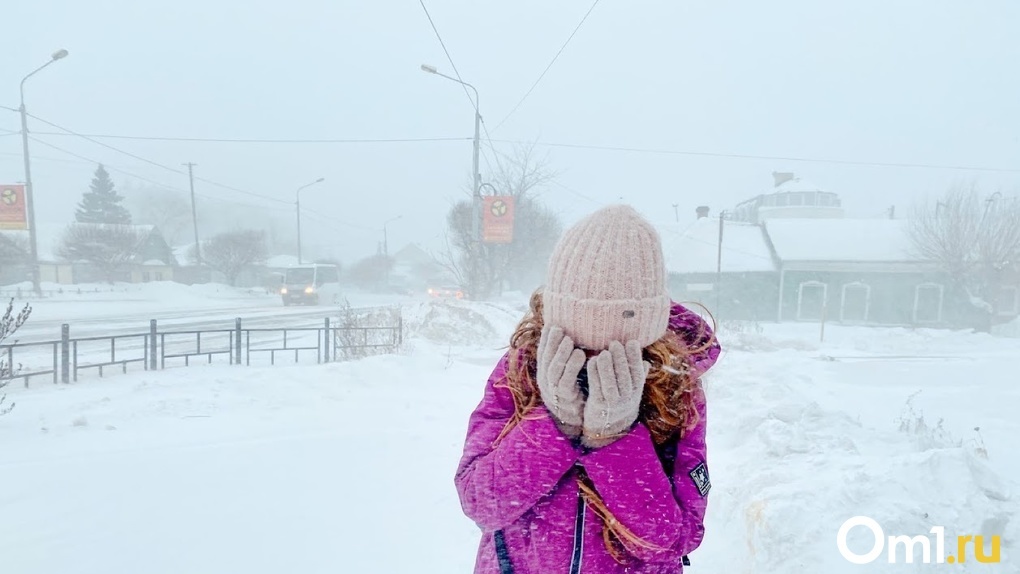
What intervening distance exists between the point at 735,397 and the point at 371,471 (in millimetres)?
4711

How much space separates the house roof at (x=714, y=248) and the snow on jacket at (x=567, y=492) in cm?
2657

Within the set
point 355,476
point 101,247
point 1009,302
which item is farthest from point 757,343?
point 101,247

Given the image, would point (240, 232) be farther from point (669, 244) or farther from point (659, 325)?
point (659, 325)

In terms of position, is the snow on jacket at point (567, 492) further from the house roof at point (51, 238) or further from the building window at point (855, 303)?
the house roof at point (51, 238)

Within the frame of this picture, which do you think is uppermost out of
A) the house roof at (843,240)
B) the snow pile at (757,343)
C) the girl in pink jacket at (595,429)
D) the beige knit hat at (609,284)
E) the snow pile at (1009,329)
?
the house roof at (843,240)

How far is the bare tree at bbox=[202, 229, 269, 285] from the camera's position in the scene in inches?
1522

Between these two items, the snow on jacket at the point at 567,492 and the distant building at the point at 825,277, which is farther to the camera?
the distant building at the point at 825,277

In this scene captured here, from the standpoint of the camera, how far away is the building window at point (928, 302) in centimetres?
2570

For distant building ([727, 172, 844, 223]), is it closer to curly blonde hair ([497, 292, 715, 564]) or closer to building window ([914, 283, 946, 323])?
building window ([914, 283, 946, 323])

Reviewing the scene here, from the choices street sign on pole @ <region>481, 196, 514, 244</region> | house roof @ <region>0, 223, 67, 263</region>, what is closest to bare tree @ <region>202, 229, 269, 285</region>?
house roof @ <region>0, 223, 67, 263</region>

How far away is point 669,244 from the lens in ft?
97.9

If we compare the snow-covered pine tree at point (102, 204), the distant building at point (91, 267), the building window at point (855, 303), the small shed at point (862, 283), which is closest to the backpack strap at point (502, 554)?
the small shed at point (862, 283)

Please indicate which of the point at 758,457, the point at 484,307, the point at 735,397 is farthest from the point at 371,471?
the point at 484,307

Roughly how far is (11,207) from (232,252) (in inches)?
985
